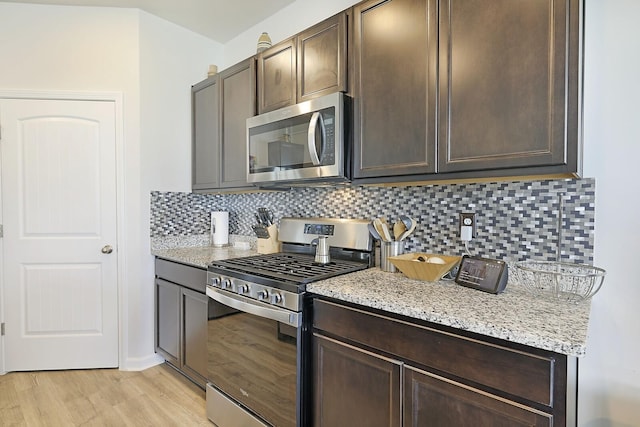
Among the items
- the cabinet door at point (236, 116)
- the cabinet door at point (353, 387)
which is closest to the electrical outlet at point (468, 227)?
the cabinet door at point (353, 387)

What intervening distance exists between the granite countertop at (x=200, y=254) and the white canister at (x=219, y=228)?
0.06 m

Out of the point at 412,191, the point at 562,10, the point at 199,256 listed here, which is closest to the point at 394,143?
the point at 412,191

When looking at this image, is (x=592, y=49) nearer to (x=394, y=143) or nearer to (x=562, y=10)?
(x=562, y=10)

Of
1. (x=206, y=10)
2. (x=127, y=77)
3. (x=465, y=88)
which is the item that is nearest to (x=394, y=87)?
(x=465, y=88)

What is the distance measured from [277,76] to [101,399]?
2394 millimetres

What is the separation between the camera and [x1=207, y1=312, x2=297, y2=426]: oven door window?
5.13 feet

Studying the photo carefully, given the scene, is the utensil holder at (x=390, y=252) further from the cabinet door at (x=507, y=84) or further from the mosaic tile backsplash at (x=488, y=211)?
the cabinet door at (x=507, y=84)

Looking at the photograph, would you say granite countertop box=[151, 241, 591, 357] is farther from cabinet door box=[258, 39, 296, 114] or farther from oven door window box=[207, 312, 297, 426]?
cabinet door box=[258, 39, 296, 114]

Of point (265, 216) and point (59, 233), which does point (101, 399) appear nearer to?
point (59, 233)

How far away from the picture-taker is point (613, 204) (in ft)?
4.30

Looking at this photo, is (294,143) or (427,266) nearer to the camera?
(427,266)

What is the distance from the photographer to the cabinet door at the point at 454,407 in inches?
38.7

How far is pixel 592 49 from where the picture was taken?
1354 millimetres

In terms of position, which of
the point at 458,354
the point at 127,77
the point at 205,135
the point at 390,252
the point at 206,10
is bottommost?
the point at 458,354
